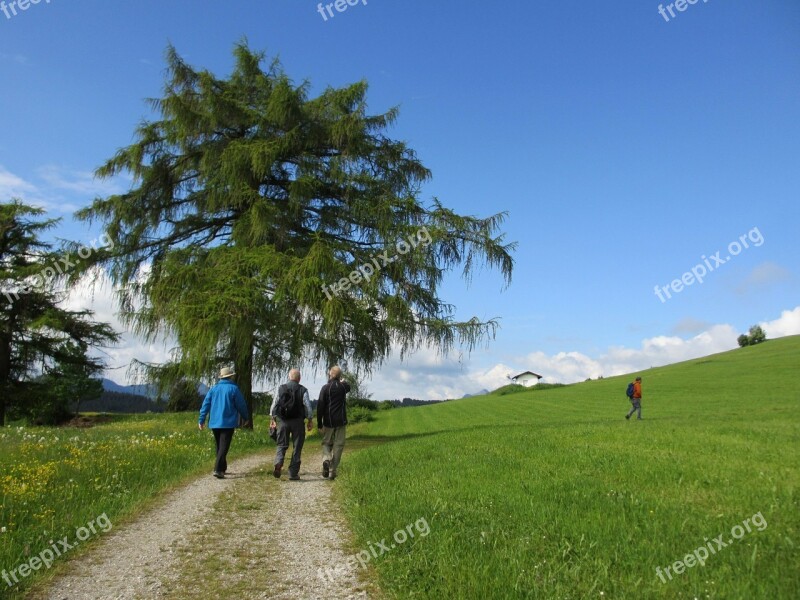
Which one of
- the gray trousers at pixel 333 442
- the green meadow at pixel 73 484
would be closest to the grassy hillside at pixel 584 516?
the gray trousers at pixel 333 442

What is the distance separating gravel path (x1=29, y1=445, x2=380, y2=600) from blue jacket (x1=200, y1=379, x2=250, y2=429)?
2.03m

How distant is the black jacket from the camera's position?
11.1m

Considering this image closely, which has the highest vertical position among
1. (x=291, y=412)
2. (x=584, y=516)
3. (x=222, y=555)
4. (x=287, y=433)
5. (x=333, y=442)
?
(x=291, y=412)

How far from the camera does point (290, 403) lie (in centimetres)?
1090

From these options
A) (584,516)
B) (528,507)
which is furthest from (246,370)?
(584,516)

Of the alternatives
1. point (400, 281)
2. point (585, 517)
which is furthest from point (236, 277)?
point (585, 517)

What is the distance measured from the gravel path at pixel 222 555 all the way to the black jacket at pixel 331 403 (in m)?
2.45

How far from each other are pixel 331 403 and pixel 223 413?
6.73ft

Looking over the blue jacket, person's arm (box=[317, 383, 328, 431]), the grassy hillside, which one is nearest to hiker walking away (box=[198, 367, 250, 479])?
the blue jacket

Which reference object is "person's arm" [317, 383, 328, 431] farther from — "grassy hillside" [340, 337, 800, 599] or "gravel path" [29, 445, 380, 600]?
"gravel path" [29, 445, 380, 600]

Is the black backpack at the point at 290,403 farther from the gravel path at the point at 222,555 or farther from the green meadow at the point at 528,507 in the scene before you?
the gravel path at the point at 222,555

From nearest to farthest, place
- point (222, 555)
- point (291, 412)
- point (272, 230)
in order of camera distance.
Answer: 1. point (222, 555)
2. point (291, 412)
3. point (272, 230)

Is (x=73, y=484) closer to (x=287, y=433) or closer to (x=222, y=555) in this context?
(x=287, y=433)

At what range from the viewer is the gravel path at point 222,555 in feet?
15.6
